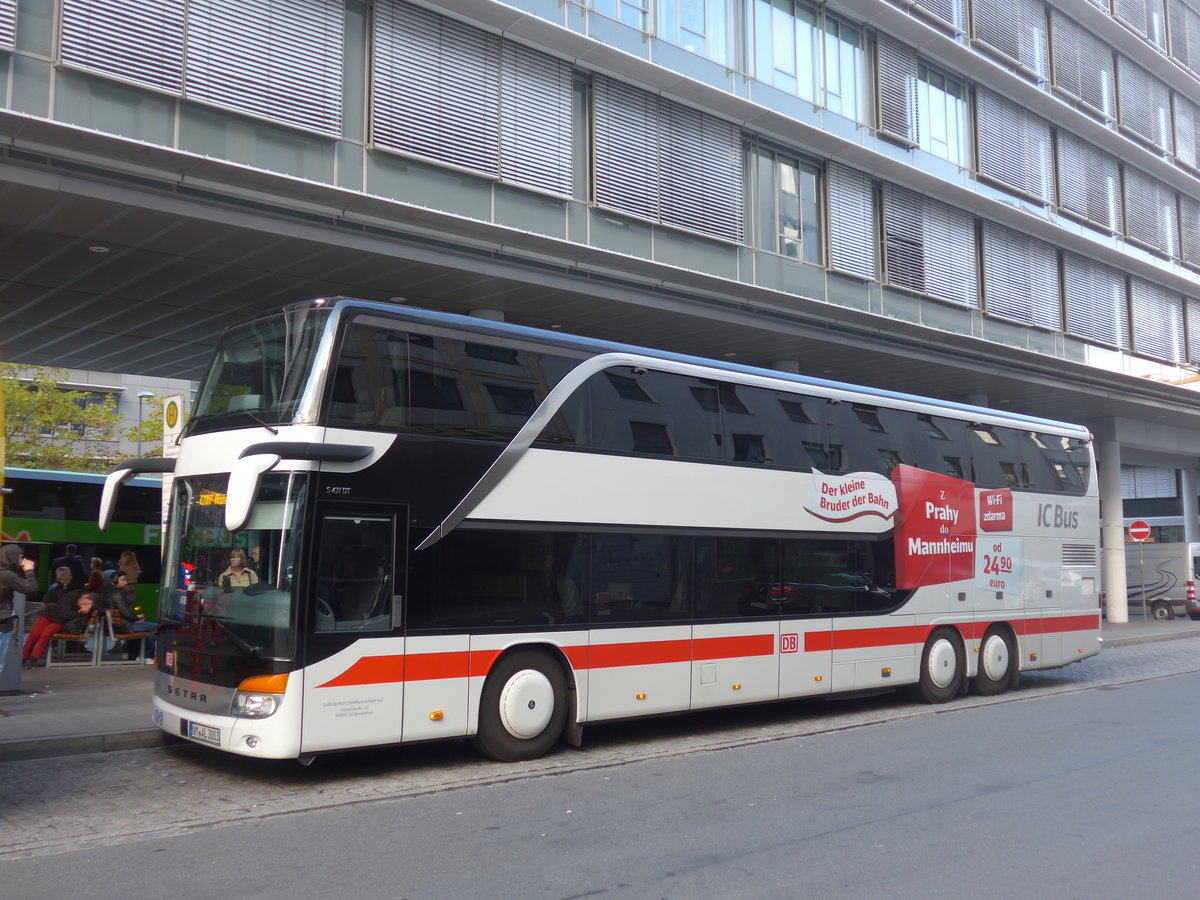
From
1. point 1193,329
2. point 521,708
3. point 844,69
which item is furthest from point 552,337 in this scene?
point 1193,329

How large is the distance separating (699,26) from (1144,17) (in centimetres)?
1984

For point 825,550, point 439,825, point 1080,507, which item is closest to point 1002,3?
point 1080,507

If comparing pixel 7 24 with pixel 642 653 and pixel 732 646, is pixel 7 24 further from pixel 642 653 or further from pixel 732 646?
pixel 732 646

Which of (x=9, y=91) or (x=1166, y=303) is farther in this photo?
(x=1166, y=303)

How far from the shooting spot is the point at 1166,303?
3148 centimetres

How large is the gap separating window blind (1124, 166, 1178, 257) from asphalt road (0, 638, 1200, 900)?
22.0m

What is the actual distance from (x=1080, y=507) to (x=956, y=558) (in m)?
3.71

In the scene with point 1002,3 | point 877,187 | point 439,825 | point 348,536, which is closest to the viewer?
point 439,825

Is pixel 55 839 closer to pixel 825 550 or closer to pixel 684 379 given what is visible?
pixel 684 379

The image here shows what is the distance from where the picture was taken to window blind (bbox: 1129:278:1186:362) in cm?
3012

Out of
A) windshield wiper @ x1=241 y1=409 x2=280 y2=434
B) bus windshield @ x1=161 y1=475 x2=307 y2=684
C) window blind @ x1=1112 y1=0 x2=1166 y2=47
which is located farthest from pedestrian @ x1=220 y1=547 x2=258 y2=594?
window blind @ x1=1112 y1=0 x2=1166 y2=47

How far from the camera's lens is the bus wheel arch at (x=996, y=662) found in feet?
52.7

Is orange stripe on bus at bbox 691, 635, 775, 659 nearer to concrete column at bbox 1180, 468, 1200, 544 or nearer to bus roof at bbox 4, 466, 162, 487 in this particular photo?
bus roof at bbox 4, 466, 162, 487

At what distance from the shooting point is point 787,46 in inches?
811
